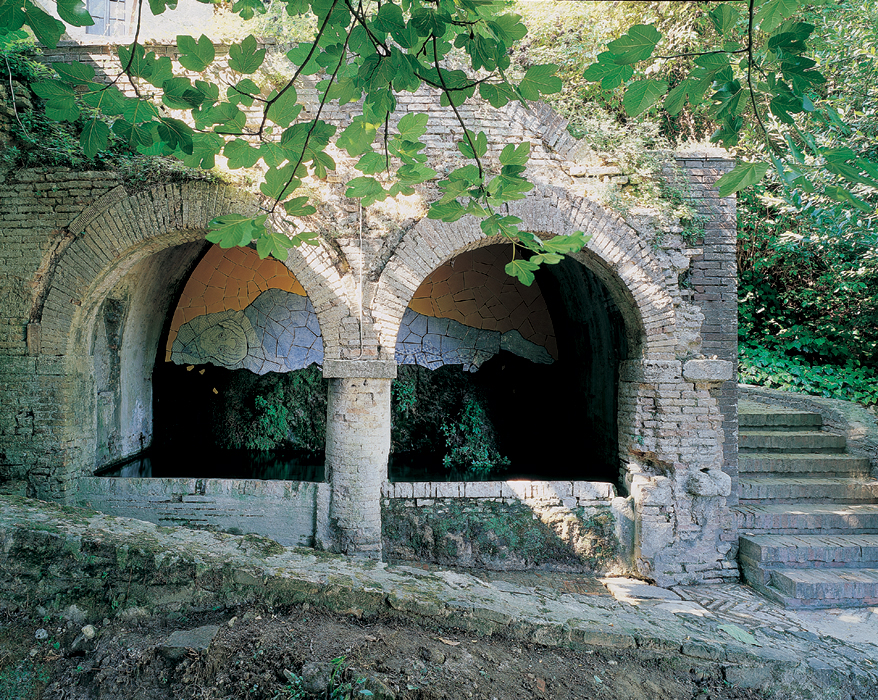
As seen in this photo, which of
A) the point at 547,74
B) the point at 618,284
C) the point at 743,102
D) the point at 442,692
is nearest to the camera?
the point at 743,102

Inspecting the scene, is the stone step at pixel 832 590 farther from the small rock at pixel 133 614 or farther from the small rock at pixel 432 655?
the small rock at pixel 133 614

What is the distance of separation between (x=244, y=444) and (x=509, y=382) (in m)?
4.31

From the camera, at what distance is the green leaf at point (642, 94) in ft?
6.33

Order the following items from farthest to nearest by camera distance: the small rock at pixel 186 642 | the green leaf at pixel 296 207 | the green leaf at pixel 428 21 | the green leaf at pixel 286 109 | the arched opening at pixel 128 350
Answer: the arched opening at pixel 128 350 → the small rock at pixel 186 642 → the green leaf at pixel 286 109 → the green leaf at pixel 296 207 → the green leaf at pixel 428 21

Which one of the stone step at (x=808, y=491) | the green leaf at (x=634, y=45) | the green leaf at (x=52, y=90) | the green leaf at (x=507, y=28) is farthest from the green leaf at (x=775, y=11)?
the stone step at (x=808, y=491)

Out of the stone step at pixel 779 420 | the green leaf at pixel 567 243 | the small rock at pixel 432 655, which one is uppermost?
the green leaf at pixel 567 243

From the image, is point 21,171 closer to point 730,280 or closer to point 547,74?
point 547,74

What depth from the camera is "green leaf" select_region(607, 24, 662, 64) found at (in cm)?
180

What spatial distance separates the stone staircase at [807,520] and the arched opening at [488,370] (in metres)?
2.25

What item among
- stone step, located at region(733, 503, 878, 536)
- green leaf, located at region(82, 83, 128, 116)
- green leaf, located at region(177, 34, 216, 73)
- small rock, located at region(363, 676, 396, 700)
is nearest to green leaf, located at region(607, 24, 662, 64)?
green leaf, located at region(177, 34, 216, 73)

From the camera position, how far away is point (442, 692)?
7.91 ft

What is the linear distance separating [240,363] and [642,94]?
7.35 meters

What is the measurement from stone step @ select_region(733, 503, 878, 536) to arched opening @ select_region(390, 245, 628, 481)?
229 centimetres

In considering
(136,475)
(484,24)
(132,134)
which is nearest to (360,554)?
(136,475)
